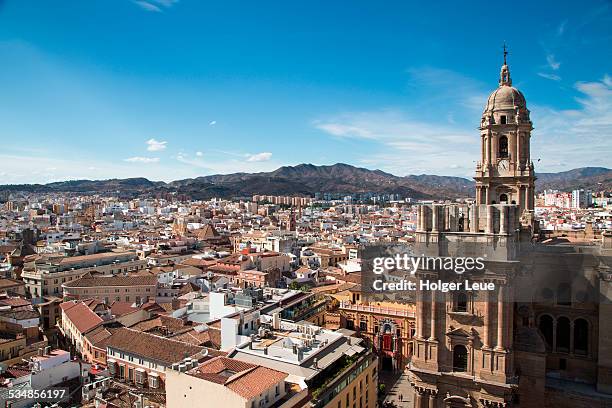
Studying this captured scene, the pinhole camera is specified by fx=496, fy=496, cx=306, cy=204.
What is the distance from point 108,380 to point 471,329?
1927cm

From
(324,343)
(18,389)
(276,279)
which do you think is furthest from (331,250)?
(18,389)

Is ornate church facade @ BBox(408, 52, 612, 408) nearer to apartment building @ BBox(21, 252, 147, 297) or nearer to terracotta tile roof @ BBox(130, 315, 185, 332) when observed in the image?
terracotta tile roof @ BBox(130, 315, 185, 332)

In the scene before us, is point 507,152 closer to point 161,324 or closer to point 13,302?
point 161,324

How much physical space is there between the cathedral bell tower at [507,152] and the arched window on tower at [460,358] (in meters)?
8.79

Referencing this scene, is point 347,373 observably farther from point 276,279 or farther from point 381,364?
point 276,279

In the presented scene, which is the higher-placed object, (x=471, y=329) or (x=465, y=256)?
(x=465, y=256)

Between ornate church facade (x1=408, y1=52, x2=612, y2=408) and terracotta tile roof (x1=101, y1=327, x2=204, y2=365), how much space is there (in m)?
13.9

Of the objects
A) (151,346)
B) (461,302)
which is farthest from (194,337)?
(461,302)

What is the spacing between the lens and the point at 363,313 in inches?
1649

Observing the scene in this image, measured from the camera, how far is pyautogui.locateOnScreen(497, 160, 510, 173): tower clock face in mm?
24837

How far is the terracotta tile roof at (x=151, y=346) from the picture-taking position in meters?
27.8

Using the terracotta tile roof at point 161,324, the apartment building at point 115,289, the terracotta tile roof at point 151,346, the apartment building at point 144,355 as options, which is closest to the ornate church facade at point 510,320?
the apartment building at point 144,355

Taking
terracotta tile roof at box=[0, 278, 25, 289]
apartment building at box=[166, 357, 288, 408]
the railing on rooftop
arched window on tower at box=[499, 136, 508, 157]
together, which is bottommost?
the railing on rooftop

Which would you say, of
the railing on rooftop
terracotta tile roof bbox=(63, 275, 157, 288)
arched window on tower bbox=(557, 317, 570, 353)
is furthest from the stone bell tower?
terracotta tile roof bbox=(63, 275, 157, 288)
